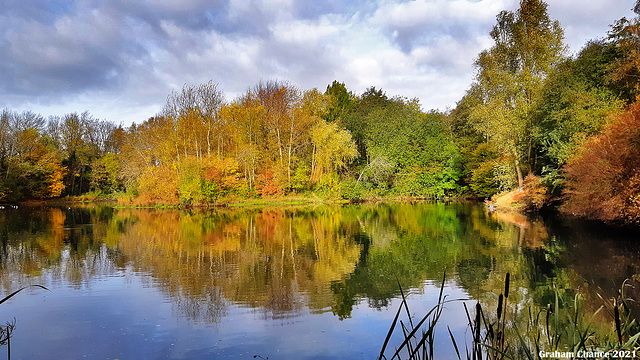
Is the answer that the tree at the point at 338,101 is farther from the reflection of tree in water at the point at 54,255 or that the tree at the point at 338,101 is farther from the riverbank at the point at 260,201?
the reflection of tree in water at the point at 54,255

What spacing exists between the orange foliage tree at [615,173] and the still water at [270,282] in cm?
113

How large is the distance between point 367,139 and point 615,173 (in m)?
27.7

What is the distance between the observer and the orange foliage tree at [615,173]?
11.9 meters

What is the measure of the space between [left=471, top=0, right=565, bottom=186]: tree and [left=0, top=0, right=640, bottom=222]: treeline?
0.08m

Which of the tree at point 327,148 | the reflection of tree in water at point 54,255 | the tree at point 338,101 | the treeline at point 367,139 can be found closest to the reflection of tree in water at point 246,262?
the reflection of tree in water at point 54,255

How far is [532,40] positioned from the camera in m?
24.2

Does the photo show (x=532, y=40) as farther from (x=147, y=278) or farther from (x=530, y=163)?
(x=147, y=278)

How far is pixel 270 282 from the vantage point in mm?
8797

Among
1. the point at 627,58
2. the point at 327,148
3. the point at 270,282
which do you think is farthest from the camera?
the point at 327,148

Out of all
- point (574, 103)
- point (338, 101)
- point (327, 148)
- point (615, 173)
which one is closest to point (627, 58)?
point (574, 103)

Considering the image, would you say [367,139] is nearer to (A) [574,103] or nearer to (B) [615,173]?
(A) [574,103]

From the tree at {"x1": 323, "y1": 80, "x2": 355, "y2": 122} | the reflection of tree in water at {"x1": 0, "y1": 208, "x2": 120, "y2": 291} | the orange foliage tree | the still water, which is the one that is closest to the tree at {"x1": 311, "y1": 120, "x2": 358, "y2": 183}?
the tree at {"x1": 323, "y1": 80, "x2": 355, "y2": 122}

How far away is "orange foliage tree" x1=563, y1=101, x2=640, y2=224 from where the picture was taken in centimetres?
1192

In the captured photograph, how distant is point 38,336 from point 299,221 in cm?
1556
